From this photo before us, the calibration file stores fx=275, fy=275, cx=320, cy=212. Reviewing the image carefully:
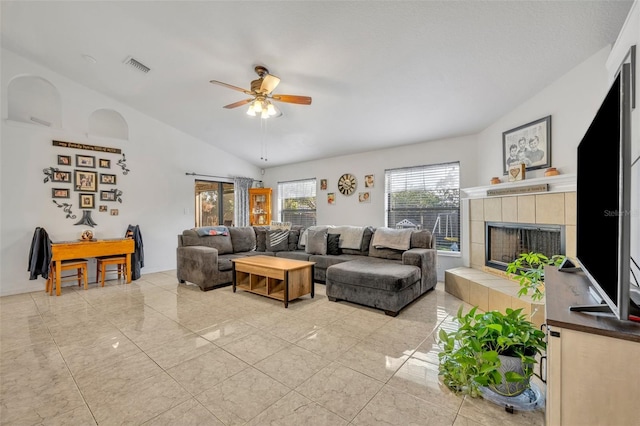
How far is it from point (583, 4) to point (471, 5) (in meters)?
0.77

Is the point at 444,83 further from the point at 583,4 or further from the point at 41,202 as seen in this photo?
the point at 41,202

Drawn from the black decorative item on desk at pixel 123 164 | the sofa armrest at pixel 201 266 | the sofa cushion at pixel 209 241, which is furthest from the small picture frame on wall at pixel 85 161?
the sofa armrest at pixel 201 266

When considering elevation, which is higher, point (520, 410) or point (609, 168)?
point (609, 168)

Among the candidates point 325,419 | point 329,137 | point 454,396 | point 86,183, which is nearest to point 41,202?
point 86,183

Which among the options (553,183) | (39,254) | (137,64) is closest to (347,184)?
(553,183)

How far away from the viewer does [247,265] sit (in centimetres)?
363

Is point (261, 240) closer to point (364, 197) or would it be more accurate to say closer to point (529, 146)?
point (364, 197)

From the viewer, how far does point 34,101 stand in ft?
14.1

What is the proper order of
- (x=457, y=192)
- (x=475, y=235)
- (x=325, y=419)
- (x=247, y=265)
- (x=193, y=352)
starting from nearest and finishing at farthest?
(x=325, y=419) → (x=193, y=352) → (x=247, y=265) → (x=475, y=235) → (x=457, y=192)

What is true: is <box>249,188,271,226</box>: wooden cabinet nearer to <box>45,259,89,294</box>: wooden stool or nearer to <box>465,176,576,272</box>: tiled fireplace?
<box>45,259,89,294</box>: wooden stool

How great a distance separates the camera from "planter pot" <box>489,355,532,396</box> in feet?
5.13

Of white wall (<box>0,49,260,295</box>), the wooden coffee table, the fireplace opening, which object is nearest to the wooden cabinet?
white wall (<box>0,49,260,295</box>)

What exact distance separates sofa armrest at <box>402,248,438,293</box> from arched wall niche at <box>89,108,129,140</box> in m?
5.12

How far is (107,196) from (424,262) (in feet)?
16.8
